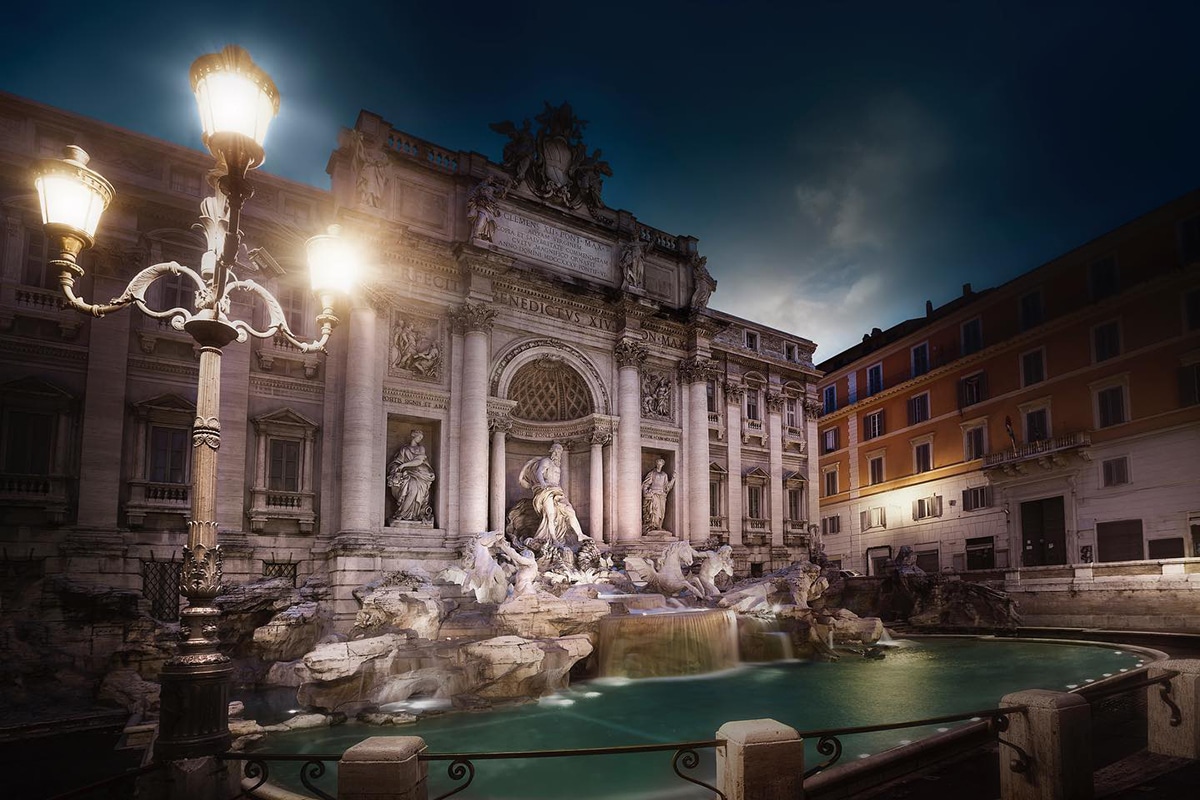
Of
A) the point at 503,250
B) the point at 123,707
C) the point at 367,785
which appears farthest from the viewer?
the point at 503,250

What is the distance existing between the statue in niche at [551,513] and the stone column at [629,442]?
278 centimetres

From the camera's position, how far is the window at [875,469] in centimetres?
3519

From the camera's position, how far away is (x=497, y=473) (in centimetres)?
2017

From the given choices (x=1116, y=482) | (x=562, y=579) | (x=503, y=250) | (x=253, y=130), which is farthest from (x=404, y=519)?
(x=1116, y=482)

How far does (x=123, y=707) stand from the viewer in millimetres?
11641

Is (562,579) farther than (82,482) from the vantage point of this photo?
Yes

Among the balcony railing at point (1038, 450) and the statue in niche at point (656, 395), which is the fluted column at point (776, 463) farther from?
the balcony railing at point (1038, 450)

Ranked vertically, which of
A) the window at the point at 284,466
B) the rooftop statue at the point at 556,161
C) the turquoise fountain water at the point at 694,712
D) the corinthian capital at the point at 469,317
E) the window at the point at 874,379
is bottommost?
the turquoise fountain water at the point at 694,712

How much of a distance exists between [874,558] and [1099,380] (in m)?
13.4

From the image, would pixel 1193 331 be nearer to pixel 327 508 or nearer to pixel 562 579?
pixel 562 579

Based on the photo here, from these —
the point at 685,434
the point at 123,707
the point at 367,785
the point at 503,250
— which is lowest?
the point at 123,707

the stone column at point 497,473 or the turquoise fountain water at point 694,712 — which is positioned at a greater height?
the stone column at point 497,473

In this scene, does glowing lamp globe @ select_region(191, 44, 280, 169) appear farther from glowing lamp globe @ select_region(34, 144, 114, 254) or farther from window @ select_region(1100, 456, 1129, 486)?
window @ select_region(1100, 456, 1129, 486)

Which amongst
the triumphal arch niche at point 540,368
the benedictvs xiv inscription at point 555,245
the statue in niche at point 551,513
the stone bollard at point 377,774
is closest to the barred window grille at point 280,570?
the triumphal arch niche at point 540,368
